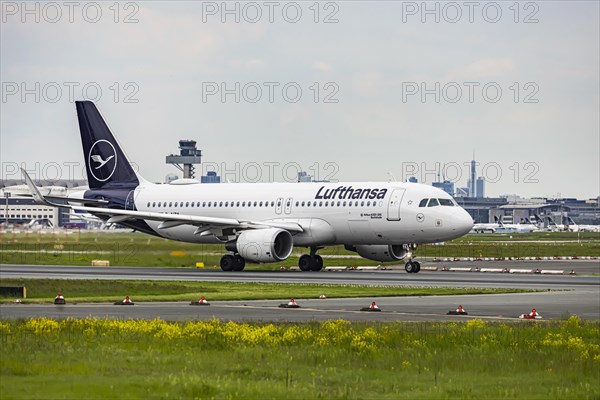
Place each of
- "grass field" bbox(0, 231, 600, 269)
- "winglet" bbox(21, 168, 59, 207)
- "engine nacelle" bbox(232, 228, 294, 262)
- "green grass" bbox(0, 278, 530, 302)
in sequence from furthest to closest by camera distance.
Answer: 1. "grass field" bbox(0, 231, 600, 269)
2. "winglet" bbox(21, 168, 59, 207)
3. "engine nacelle" bbox(232, 228, 294, 262)
4. "green grass" bbox(0, 278, 530, 302)

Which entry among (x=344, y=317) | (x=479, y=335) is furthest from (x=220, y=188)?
(x=479, y=335)

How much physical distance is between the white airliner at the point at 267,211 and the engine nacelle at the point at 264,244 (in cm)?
5

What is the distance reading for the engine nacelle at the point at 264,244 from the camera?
2354 inches

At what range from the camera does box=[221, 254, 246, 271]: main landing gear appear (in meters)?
62.6

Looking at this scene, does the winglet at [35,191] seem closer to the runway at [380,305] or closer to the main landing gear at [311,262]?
the runway at [380,305]

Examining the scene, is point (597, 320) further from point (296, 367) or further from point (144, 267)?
point (144, 267)

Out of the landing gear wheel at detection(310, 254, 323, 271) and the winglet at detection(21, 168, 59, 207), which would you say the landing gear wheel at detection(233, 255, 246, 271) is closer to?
the landing gear wheel at detection(310, 254, 323, 271)

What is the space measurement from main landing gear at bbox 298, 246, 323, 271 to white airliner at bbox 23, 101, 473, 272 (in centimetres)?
6

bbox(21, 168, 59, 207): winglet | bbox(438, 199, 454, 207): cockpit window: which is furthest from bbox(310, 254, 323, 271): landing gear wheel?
bbox(21, 168, 59, 207): winglet

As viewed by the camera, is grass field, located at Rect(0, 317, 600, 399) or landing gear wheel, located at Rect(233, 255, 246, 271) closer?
grass field, located at Rect(0, 317, 600, 399)

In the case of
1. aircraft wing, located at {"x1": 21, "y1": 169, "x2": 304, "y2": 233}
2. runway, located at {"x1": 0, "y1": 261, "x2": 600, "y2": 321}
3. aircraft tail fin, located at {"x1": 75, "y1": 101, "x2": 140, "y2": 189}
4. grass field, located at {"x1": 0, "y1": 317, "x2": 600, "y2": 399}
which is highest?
aircraft tail fin, located at {"x1": 75, "y1": 101, "x2": 140, "y2": 189}

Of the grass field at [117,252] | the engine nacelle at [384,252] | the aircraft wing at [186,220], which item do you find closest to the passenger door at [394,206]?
the engine nacelle at [384,252]

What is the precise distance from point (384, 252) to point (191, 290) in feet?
67.8

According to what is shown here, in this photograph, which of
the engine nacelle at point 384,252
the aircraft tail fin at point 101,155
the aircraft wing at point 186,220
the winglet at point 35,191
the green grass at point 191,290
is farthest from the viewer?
the aircraft tail fin at point 101,155
